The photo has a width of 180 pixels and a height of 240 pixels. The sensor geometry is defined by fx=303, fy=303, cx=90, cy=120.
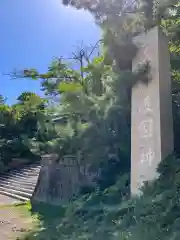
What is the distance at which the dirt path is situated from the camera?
5.54m

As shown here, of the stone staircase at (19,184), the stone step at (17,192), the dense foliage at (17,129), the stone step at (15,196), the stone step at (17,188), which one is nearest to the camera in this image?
the stone step at (15,196)

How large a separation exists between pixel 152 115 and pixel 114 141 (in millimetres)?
1815

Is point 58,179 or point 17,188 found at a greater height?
point 58,179

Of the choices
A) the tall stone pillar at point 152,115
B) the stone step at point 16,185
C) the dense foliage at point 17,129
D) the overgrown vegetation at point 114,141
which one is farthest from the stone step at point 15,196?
the dense foliage at point 17,129

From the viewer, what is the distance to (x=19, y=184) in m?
12.5

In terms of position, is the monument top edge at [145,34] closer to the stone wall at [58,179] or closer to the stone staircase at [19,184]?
the stone wall at [58,179]

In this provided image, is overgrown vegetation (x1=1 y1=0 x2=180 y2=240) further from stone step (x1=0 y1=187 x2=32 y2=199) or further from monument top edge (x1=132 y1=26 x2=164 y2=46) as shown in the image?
stone step (x1=0 y1=187 x2=32 y2=199)

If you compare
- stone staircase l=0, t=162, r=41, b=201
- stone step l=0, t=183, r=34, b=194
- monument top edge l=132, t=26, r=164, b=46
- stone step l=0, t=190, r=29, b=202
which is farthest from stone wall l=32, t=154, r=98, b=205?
monument top edge l=132, t=26, r=164, b=46

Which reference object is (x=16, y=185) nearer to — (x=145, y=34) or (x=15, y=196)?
(x=15, y=196)

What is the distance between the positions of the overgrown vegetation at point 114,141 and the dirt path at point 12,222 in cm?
34

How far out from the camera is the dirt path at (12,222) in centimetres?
554

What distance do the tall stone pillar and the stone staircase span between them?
538 centimetres

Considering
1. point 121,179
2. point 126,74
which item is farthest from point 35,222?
point 126,74

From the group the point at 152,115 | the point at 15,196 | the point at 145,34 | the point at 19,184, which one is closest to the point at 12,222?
the point at 152,115
